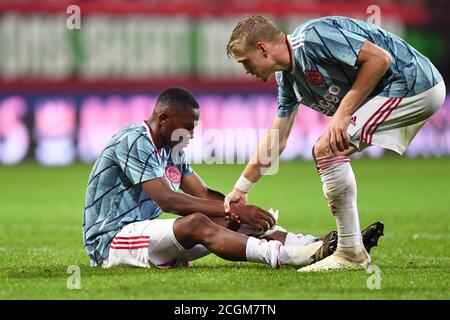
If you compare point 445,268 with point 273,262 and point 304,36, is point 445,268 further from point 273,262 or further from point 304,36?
point 304,36

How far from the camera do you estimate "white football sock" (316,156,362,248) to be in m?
6.64

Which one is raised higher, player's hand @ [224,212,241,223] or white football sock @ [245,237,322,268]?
player's hand @ [224,212,241,223]

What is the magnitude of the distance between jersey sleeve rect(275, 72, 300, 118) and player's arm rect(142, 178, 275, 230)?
0.88 m

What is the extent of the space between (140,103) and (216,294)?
15033mm

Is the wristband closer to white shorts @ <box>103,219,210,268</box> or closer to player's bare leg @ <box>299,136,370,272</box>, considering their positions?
white shorts @ <box>103,219,210,268</box>

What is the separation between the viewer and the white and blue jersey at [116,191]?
6.94 metres

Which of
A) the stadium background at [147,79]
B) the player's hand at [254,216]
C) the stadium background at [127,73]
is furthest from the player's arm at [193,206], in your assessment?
the stadium background at [127,73]

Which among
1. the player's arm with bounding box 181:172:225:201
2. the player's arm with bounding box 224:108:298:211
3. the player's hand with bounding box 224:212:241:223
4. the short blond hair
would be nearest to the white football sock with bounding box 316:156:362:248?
the player's hand with bounding box 224:212:241:223

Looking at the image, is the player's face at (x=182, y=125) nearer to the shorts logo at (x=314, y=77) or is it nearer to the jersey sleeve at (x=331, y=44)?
the shorts logo at (x=314, y=77)

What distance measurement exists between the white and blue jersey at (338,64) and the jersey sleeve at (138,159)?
1046mm

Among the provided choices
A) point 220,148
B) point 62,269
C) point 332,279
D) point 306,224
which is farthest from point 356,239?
point 220,148

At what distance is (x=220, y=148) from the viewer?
805 inches

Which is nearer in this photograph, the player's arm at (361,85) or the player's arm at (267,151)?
the player's arm at (361,85)
